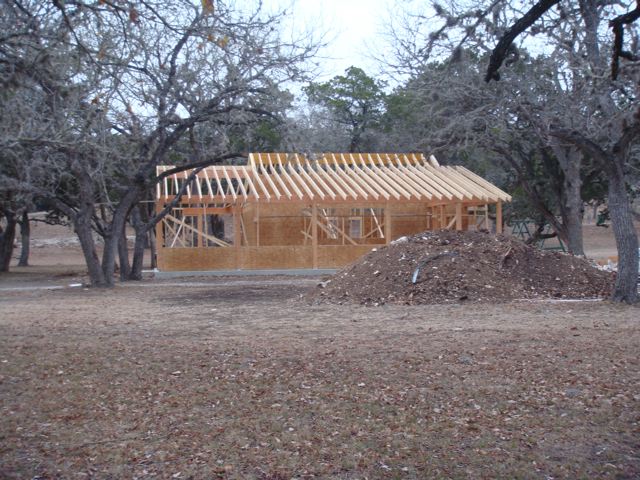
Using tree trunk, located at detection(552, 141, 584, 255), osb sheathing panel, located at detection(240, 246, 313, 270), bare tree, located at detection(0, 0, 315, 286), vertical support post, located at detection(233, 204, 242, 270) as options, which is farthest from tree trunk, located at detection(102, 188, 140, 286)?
tree trunk, located at detection(552, 141, 584, 255)

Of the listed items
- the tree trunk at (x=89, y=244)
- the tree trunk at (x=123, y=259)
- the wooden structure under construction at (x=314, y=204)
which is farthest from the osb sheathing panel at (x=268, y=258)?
the tree trunk at (x=89, y=244)

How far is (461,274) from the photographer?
13.5 meters

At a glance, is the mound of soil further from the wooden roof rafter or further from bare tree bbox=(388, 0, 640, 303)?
the wooden roof rafter

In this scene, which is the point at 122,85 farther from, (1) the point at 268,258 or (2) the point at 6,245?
(2) the point at 6,245

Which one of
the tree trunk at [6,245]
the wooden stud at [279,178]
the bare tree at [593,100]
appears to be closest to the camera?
the bare tree at [593,100]

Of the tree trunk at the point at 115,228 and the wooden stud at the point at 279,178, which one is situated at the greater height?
the wooden stud at the point at 279,178

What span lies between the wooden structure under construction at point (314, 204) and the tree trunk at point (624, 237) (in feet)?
38.0

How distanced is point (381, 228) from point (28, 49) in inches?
877

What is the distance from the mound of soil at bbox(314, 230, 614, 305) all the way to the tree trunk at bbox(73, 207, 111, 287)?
6995 millimetres

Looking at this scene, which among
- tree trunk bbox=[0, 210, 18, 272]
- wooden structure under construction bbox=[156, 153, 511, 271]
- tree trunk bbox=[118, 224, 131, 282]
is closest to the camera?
tree trunk bbox=[118, 224, 131, 282]

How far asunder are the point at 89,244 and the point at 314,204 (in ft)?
29.1

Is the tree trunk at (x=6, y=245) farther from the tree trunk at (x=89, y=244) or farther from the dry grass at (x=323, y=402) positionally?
the dry grass at (x=323, y=402)

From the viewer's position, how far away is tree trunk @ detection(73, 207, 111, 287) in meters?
17.8

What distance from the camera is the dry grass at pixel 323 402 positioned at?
4629 millimetres
